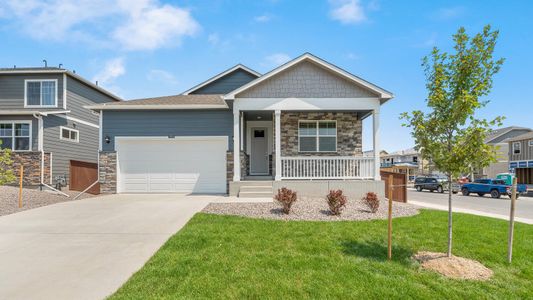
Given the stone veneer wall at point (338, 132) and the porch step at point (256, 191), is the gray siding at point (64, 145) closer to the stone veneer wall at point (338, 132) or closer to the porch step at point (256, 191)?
the porch step at point (256, 191)

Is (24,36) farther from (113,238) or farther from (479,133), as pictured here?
(479,133)

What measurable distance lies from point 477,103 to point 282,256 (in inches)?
152

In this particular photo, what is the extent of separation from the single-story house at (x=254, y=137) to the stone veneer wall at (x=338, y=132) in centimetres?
5

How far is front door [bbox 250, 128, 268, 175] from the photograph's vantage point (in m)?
14.4

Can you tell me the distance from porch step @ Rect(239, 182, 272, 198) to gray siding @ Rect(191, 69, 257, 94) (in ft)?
26.4

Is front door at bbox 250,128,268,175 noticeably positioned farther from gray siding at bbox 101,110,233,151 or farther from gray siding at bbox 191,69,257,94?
gray siding at bbox 191,69,257,94

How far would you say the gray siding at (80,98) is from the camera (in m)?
16.1

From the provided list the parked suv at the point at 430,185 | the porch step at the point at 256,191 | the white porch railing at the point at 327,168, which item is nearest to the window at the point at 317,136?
the white porch railing at the point at 327,168

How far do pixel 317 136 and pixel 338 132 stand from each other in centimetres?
101

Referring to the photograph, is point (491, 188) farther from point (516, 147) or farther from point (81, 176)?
point (81, 176)

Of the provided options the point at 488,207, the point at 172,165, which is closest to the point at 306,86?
the point at 172,165

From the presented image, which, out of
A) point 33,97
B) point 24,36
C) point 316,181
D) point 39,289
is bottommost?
point 39,289

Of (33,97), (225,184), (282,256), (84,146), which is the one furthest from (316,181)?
(33,97)

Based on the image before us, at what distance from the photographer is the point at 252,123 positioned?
47.0 feet
